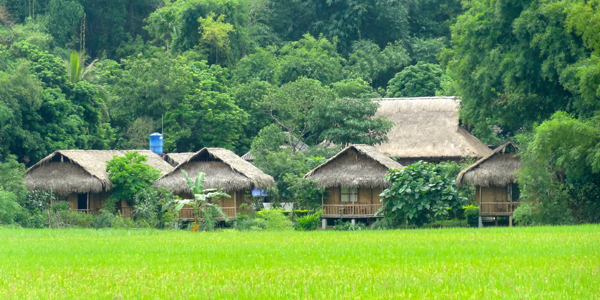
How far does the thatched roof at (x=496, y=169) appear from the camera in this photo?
29.8 metres

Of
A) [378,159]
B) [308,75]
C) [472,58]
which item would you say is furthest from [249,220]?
[308,75]

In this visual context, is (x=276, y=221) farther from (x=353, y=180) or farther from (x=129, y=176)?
(x=129, y=176)

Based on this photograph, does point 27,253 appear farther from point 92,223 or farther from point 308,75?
point 308,75

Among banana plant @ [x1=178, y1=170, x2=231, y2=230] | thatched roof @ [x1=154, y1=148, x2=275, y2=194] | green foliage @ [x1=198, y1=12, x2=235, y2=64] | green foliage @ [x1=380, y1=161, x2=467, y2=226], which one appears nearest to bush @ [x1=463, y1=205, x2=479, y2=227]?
green foliage @ [x1=380, y1=161, x2=467, y2=226]

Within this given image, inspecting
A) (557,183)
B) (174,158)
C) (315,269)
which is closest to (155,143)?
(174,158)

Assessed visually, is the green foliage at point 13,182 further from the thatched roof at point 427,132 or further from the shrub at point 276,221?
the thatched roof at point 427,132

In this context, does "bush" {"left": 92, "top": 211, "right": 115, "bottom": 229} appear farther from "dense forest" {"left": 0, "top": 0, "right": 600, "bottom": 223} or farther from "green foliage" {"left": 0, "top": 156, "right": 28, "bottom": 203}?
"dense forest" {"left": 0, "top": 0, "right": 600, "bottom": 223}

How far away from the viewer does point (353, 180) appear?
3184 centimetres

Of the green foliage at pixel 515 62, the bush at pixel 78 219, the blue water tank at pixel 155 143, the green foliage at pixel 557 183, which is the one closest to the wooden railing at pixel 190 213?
the bush at pixel 78 219

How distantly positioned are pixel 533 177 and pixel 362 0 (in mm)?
33303

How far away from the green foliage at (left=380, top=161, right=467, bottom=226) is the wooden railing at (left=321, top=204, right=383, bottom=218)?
4652 mm

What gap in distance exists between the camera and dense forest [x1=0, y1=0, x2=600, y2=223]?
24844mm

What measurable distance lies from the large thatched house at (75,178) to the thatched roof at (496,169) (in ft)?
43.6

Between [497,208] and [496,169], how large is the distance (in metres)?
1.69
